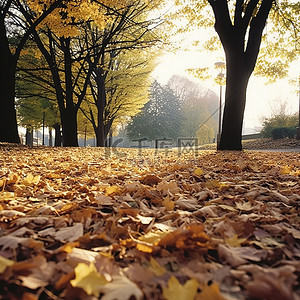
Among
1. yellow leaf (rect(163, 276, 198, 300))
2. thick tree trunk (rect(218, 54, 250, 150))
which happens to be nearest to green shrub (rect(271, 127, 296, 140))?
thick tree trunk (rect(218, 54, 250, 150))

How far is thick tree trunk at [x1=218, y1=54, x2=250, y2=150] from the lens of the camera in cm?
728

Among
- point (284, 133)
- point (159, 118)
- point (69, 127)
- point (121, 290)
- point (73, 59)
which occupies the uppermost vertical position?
point (159, 118)

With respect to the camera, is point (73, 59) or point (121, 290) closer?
point (121, 290)

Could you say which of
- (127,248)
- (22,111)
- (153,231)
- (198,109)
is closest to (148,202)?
(153,231)

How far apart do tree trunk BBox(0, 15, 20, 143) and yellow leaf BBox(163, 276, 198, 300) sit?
8.42 m

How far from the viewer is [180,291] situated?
26.2 inches

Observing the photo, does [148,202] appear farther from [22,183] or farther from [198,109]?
[198,109]

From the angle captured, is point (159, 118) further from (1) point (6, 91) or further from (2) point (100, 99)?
(1) point (6, 91)

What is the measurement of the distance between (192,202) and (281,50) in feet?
37.0

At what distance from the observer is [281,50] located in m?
10.4

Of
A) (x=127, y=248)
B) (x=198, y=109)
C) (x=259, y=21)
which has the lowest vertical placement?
(x=127, y=248)

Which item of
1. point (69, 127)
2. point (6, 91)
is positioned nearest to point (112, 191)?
point (6, 91)

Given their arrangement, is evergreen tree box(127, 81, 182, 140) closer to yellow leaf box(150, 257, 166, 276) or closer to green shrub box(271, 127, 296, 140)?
green shrub box(271, 127, 296, 140)

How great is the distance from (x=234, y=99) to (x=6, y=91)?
23.2 feet
